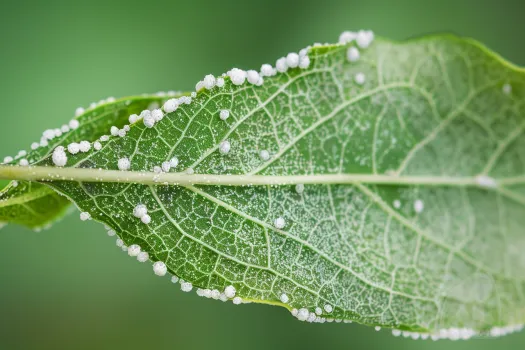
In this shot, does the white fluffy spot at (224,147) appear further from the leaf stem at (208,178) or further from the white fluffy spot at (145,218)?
the white fluffy spot at (145,218)

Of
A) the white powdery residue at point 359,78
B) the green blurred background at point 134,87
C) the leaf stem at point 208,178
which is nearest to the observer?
the leaf stem at point 208,178

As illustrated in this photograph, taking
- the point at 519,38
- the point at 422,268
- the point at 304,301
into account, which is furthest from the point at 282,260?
the point at 519,38

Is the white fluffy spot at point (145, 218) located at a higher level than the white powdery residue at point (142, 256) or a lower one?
higher

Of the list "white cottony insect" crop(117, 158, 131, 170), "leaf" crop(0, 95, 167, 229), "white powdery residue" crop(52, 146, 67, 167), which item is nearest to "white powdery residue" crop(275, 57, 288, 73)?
"leaf" crop(0, 95, 167, 229)

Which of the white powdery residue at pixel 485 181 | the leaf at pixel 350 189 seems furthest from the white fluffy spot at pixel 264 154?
the white powdery residue at pixel 485 181

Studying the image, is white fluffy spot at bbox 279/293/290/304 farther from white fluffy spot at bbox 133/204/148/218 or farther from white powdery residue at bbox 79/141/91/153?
white powdery residue at bbox 79/141/91/153

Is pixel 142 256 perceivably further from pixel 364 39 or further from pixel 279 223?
pixel 364 39

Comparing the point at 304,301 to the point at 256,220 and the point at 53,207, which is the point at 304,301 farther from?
the point at 53,207
